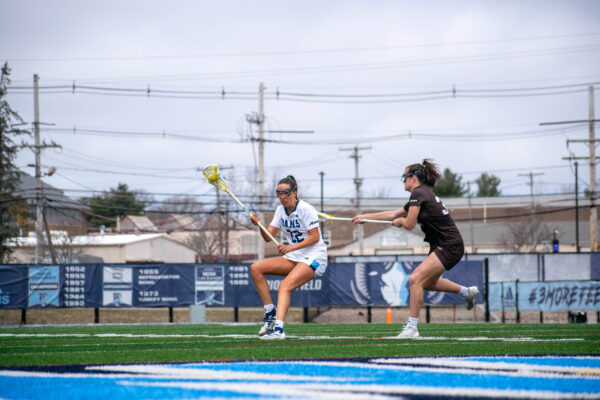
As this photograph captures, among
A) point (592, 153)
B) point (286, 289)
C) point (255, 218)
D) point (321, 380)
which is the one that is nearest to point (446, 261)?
point (286, 289)

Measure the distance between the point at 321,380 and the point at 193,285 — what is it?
67.6 feet

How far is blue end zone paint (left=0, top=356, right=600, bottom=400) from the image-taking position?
12.7ft

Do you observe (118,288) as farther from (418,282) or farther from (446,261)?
(446,261)

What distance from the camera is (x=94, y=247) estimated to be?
74812 mm

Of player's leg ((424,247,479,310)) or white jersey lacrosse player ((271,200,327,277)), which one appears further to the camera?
white jersey lacrosse player ((271,200,327,277))

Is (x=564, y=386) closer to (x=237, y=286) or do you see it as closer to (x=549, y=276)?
(x=237, y=286)

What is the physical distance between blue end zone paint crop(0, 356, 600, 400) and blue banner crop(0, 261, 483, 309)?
18806 millimetres

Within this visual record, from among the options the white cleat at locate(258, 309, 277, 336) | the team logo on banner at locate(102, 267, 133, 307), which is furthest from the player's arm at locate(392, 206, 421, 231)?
the team logo on banner at locate(102, 267, 133, 307)

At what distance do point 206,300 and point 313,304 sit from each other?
337 cm

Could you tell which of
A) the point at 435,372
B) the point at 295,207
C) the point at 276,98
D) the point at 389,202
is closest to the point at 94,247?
the point at 276,98

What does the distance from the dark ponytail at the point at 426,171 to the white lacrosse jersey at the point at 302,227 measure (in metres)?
1.30

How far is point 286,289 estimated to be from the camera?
9102 millimetres

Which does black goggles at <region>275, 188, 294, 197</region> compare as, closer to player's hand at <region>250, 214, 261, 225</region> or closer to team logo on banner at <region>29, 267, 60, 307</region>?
player's hand at <region>250, 214, 261, 225</region>

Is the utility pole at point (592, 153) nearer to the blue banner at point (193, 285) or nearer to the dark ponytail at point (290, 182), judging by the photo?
the blue banner at point (193, 285)
